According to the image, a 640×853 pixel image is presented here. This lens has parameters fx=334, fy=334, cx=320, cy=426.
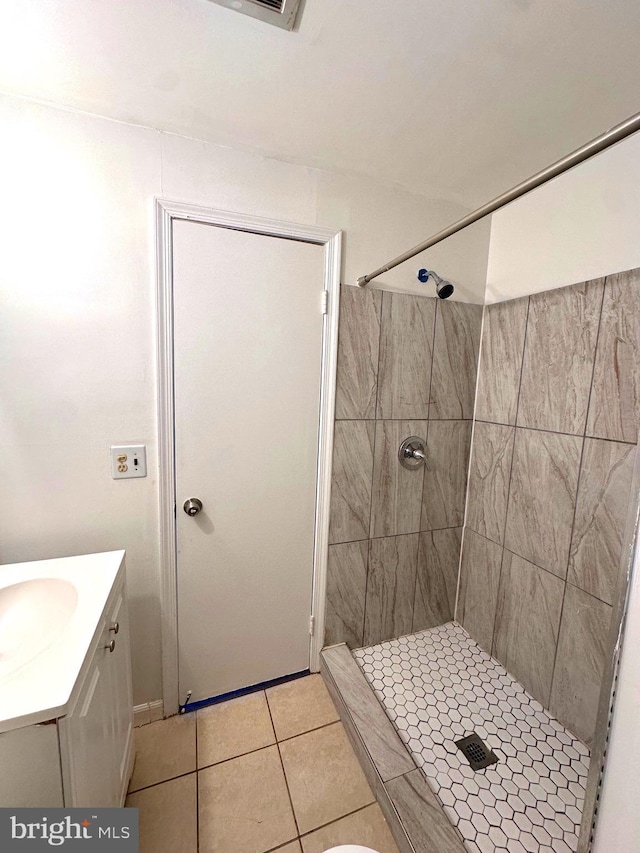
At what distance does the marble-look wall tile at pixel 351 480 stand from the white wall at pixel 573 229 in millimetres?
973

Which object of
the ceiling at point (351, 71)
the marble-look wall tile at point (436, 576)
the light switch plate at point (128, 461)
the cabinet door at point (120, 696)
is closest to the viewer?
the ceiling at point (351, 71)

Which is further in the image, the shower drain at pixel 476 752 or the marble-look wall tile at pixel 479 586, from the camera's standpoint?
the marble-look wall tile at pixel 479 586

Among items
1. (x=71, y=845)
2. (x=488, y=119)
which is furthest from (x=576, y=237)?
(x=71, y=845)

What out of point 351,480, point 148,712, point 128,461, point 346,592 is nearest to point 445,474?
point 351,480

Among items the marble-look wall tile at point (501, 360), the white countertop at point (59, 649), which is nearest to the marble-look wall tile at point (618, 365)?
the marble-look wall tile at point (501, 360)

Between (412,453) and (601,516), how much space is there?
737 millimetres

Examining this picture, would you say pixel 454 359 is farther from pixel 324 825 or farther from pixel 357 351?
pixel 324 825

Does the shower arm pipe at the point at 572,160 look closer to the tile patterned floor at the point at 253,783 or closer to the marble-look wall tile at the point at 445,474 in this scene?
the marble-look wall tile at the point at 445,474

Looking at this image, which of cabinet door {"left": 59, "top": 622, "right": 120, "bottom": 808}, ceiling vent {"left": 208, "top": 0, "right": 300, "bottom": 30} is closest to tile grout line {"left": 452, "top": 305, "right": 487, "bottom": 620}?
ceiling vent {"left": 208, "top": 0, "right": 300, "bottom": 30}

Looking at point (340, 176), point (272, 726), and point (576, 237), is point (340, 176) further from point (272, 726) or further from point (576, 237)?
point (272, 726)

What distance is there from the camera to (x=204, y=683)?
4.83 feet

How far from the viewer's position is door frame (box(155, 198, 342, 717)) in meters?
1.21

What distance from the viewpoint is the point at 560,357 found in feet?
4.47

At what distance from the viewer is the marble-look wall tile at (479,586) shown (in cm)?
166
